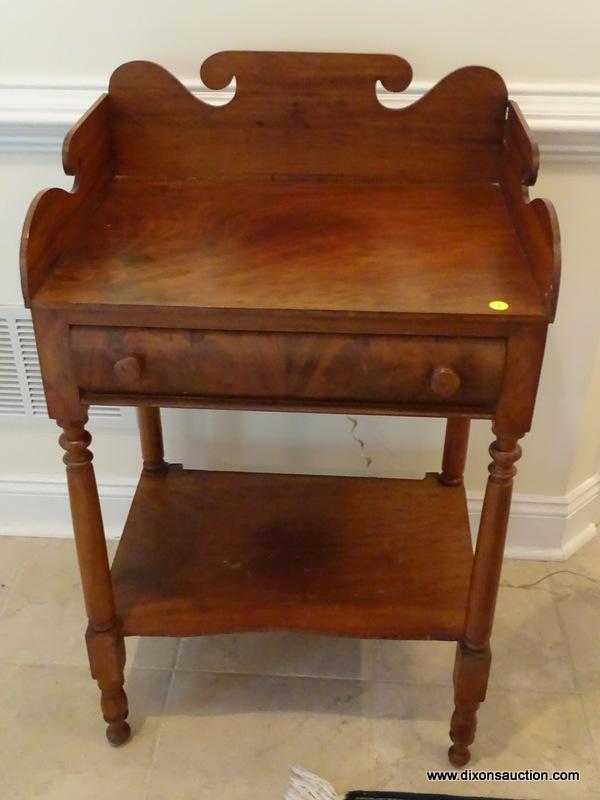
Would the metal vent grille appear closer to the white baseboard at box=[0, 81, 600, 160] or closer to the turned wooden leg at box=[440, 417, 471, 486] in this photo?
the white baseboard at box=[0, 81, 600, 160]

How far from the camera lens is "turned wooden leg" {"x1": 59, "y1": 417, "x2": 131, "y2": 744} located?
98 centimetres

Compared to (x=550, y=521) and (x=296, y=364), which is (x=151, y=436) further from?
(x=550, y=521)

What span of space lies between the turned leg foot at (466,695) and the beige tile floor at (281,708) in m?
0.04

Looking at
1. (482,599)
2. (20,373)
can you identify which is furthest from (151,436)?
(482,599)

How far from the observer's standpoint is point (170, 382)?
0.90 metres

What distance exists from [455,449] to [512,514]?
30 cm

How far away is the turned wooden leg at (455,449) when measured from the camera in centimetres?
132

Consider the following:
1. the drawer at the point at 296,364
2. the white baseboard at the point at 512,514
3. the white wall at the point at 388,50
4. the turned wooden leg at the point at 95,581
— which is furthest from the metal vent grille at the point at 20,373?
the drawer at the point at 296,364

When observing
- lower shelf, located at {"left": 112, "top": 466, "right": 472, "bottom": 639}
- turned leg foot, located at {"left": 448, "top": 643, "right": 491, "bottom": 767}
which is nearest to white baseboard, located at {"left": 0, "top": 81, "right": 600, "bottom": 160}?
lower shelf, located at {"left": 112, "top": 466, "right": 472, "bottom": 639}

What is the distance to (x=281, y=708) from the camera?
4.24ft

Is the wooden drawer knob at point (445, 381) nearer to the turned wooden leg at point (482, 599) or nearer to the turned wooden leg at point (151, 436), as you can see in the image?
the turned wooden leg at point (482, 599)

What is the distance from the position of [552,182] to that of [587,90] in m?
0.13

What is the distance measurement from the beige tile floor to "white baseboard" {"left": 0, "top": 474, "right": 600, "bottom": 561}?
0.11 metres

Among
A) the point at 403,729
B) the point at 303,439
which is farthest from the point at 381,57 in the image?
the point at 403,729
